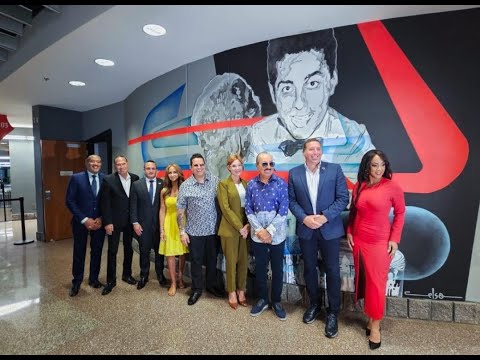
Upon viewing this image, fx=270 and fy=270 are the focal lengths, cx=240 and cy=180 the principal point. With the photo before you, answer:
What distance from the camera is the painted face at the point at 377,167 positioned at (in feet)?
6.86

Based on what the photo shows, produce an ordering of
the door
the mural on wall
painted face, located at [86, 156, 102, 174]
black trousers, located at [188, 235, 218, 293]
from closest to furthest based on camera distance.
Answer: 1. the mural on wall
2. black trousers, located at [188, 235, 218, 293]
3. painted face, located at [86, 156, 102, 174]
4. the door

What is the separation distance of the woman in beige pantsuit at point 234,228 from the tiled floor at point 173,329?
0.24m

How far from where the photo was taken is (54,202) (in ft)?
18.7

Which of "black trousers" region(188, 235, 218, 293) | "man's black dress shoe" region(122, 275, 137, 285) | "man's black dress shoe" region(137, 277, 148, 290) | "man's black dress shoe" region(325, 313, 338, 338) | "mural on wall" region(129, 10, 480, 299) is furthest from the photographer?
"man's black dress shoe" region(122, 275, 137, 285)

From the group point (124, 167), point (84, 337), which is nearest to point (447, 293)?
point (84, 337)

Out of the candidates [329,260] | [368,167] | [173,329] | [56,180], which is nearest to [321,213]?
[329,260]

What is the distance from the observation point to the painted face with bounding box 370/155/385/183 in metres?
2.09

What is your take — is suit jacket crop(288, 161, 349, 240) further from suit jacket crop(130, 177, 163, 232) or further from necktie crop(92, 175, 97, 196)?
necktie crop(92, 175, 97, 196)

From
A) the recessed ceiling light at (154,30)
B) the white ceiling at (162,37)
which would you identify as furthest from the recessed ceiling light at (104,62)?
the recessed ceiling light at (154,30)

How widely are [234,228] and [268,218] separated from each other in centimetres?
37

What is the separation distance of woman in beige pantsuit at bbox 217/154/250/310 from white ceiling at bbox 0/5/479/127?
49.3 inches

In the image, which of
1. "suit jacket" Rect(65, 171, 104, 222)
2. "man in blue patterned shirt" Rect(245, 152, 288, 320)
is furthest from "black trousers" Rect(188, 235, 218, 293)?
"suit jacket" Rect(65, 171, 104, 222)

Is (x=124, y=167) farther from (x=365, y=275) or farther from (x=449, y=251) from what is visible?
(x=449, y=251)

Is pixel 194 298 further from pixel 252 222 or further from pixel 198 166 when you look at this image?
pixel 198 166
